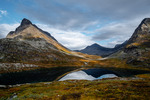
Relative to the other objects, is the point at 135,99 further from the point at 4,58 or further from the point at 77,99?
the point at 4,58

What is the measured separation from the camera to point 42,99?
26.5 m

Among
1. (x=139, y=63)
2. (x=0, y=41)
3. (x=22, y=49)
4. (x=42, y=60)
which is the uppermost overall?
(x=0, y=41)

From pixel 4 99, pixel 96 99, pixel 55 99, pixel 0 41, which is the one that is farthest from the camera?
pixel 0 41

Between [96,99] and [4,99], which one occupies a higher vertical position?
[96,99]

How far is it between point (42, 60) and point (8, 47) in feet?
226

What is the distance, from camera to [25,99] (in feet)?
88.9

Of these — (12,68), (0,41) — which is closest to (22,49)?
(0,41)

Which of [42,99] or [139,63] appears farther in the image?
[139,63]

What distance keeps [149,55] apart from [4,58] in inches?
10562

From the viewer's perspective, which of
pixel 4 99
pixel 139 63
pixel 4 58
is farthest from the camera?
pixel 139 63

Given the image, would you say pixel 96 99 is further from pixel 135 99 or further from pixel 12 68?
pixel 12 68

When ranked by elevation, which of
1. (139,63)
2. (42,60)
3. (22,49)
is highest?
(22,49)

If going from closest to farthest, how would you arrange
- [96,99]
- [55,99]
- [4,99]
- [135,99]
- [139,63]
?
[135,99]
[96,99]
[55,99]
[4,99]
[139,63]

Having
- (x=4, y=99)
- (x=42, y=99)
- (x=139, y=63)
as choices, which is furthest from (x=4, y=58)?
(x=139, y=63)
